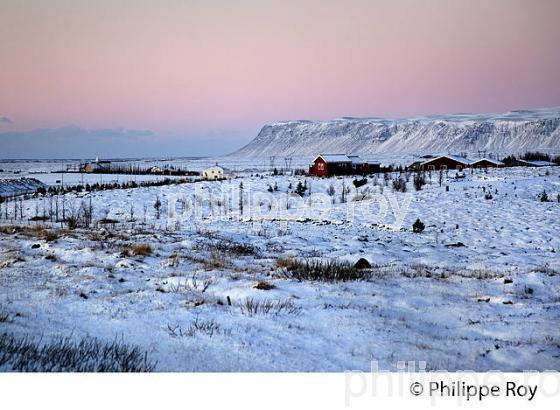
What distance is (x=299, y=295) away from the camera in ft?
17.1

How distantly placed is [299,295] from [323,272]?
3.68 ft

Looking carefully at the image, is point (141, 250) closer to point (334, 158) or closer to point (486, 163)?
point (334, 158)

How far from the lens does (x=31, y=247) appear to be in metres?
7.86

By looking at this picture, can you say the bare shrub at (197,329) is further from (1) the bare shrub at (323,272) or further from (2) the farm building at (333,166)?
(2) the farm building at (333,166)

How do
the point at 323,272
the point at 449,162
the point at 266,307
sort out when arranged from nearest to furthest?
1. the point at 266,307
2. the point at 323,272
3. the point at 449,162

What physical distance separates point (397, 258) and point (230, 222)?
22.1 ft

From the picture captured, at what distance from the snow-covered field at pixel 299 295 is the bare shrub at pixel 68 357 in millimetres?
173

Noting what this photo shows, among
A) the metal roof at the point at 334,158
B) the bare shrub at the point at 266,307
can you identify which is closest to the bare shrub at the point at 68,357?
the bare shrub at the point at 266,307

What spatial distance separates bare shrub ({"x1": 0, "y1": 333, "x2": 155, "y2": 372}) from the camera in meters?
3.49

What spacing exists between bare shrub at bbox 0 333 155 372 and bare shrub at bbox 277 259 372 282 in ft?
9.38

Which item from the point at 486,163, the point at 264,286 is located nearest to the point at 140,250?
the point at 264,286

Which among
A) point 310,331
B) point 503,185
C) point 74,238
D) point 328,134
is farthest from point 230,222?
point 328,134

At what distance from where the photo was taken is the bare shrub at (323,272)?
6.07 metres
